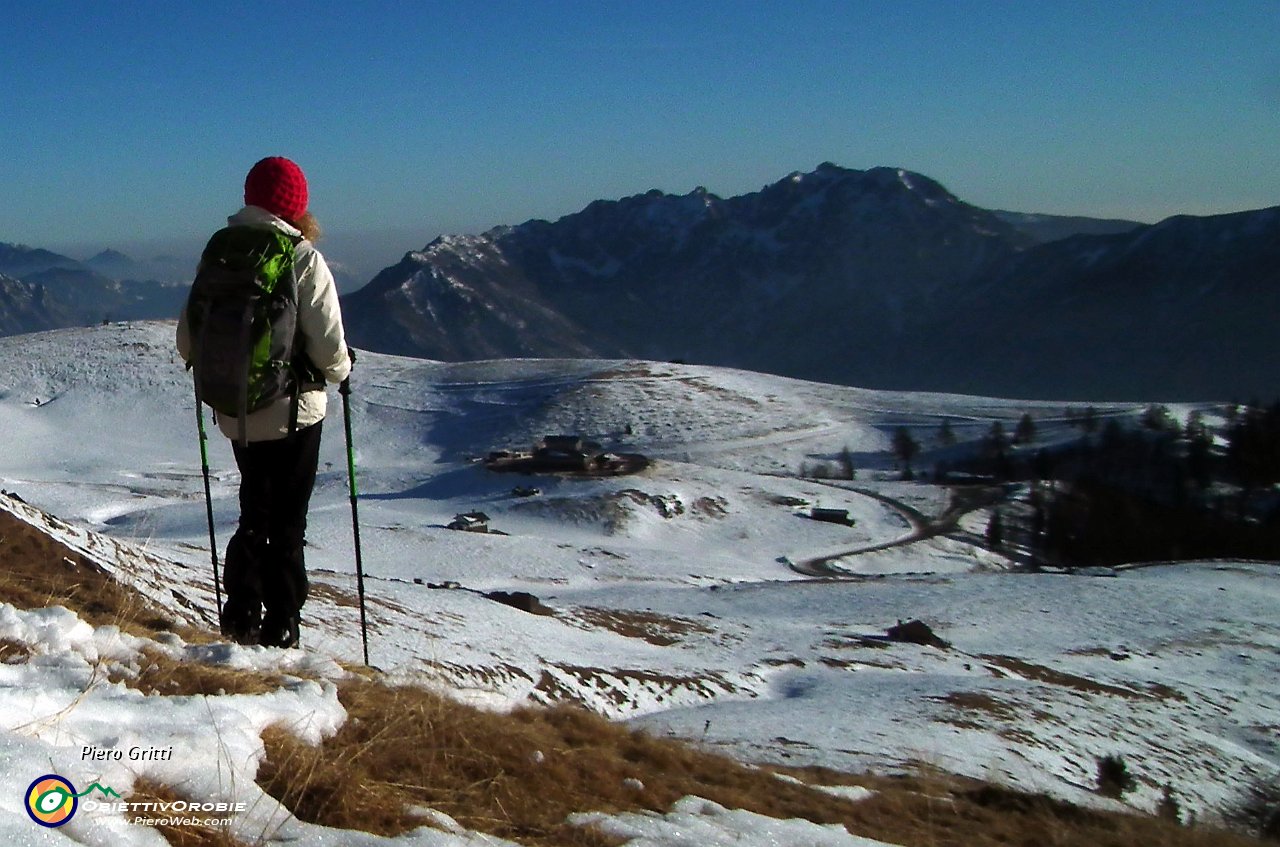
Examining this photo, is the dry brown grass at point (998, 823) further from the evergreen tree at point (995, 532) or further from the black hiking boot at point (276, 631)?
the evergreen tree at point (995, 532)

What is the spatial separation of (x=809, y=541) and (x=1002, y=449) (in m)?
43.7

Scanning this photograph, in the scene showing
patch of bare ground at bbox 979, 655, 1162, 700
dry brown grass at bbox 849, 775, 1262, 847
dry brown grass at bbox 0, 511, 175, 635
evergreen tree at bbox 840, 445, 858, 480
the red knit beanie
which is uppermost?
the red knit beanie

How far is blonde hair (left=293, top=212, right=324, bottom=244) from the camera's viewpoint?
23.1 ft

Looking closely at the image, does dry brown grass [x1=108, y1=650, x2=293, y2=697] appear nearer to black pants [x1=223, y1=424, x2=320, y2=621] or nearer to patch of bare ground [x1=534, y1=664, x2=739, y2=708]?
black pants [x1=223, y1=424, x2=320, y2=621]

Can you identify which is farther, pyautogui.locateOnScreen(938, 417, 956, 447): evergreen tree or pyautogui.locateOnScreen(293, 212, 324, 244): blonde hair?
pyautogui.locateOnScreen(938, 417, 956, 447): evergreen tree

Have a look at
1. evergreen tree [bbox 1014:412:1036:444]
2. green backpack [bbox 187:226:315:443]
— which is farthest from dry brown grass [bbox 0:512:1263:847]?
evergreen tree [bbox 1014:412:1036:444]

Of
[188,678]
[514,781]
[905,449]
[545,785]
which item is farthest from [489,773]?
[905,449]

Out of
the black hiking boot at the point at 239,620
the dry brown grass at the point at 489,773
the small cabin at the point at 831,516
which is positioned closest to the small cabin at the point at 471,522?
the small cabin at the point at 831,516

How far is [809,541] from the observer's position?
66.2 metres

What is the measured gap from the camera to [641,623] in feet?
97.6

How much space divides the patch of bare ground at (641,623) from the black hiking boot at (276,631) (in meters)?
19.9

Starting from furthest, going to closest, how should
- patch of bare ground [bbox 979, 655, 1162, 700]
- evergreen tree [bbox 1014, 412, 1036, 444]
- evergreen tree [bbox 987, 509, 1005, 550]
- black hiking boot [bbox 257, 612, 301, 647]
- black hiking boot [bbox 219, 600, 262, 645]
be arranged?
evergreen tree [bbox 1014, 412, 1036, 444]
evergreen tree [bbox 987, 509, 1005, 550]
patch of bare ground [bbox 979, 655, 1162, 700]
black hiking boot [bbox 219, 600, 262, 645]
black hiking boot [bbox 257, 612, 301, 647]

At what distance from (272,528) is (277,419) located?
2.84 ft

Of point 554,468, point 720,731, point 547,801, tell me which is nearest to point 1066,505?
point 554,468
